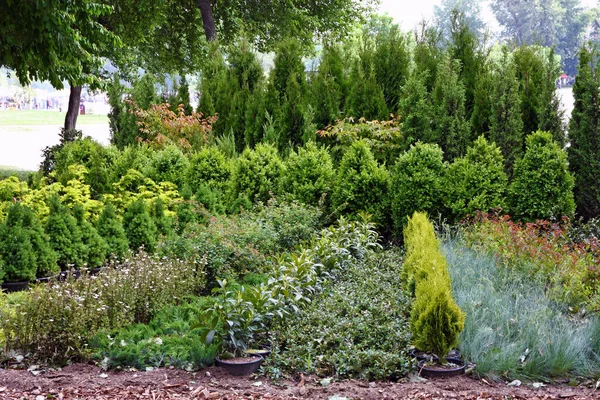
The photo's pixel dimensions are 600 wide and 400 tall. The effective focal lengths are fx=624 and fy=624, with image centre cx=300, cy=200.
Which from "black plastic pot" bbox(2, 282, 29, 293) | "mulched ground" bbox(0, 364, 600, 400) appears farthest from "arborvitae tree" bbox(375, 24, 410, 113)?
"mulched ground" bbox(0, 364, 600, 400)

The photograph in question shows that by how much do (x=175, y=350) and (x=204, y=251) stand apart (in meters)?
2.27

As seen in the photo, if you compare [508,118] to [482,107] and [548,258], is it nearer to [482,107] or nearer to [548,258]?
[482,107]

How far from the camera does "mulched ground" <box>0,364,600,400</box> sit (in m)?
4.00

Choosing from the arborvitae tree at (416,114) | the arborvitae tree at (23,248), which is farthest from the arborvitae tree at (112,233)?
the arborvitae tree at (416,114)

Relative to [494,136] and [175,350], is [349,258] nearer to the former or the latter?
[175,350]

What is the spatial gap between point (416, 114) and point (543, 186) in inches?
92.3

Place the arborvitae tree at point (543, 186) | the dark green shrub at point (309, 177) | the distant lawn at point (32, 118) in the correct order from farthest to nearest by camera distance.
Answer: the distant lawn at point (32, 118)
the dark green shrub at point (309, 177)
the arborvitae tree at point (543, 186)

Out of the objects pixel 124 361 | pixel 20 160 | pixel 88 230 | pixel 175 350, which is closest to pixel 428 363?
pixel 175 350

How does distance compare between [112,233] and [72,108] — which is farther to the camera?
[72,108]

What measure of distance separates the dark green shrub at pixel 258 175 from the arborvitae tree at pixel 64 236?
9.09 ft

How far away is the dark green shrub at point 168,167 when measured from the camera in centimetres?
1000

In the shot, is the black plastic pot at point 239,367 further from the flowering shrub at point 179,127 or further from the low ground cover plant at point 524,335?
the flowering shrub at point 179,127

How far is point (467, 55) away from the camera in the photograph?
→ 11719 millimetres

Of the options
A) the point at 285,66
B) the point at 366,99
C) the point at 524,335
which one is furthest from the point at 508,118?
the point at 524,335
